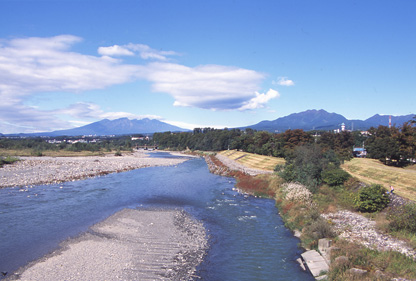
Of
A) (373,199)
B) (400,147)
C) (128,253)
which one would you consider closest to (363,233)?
(373,199)

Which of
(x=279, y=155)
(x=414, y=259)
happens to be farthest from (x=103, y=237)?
(x=279, y=155)

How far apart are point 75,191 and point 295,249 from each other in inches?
1175

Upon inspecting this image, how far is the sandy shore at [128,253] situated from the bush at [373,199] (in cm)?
1287

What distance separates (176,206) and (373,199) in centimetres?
1826

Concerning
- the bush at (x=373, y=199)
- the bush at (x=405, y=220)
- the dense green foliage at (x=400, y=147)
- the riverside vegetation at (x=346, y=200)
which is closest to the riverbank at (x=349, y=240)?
the riverside vegetation at (x=346, y=200)

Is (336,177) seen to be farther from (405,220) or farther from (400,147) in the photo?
(400,147)

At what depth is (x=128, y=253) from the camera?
55.6 feet

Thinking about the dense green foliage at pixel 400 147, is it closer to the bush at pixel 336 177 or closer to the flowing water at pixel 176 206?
the bush at pixel 336 177

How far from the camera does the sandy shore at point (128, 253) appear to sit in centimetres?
1430

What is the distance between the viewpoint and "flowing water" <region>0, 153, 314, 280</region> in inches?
634

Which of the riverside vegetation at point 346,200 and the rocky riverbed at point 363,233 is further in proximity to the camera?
the rocky riverbed at point 363,233

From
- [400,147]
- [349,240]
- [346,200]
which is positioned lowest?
[349,240]

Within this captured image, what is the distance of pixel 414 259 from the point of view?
1340 centimetres

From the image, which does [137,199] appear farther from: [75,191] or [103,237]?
[103,237]
